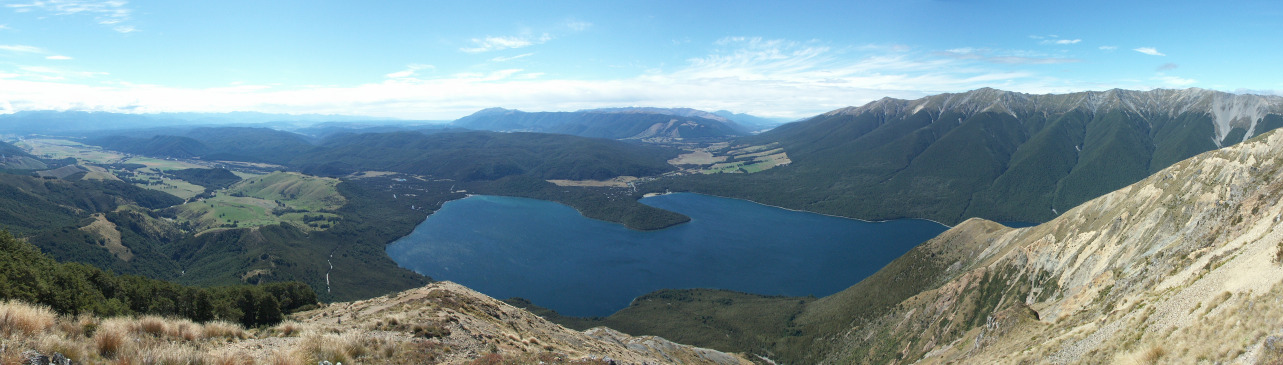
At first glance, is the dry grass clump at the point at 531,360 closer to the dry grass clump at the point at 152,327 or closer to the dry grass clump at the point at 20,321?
the dry grass clump at the point at 152,327

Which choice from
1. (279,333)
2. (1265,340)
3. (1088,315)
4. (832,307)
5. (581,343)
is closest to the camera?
(1265,340)

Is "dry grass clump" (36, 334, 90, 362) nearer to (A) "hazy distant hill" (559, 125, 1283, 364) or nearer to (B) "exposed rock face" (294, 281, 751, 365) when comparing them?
(B) "exposed rock face" (294, 281, 751, 365)

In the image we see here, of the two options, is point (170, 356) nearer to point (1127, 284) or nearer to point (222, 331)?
point (222, 331)

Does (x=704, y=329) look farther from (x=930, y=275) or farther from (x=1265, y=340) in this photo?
(x=1265, y=340)

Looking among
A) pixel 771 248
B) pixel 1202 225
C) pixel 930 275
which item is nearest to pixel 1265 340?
pixel 1202 225

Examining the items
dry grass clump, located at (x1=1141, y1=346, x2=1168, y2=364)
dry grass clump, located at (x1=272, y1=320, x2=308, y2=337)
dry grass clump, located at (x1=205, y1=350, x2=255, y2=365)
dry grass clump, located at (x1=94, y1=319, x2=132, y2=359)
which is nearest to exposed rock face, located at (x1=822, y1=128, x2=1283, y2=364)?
dry grass clump, located at (x1=1141, y1=346, x2=1168, y2=364)

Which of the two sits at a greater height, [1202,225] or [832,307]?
[1202,225]
